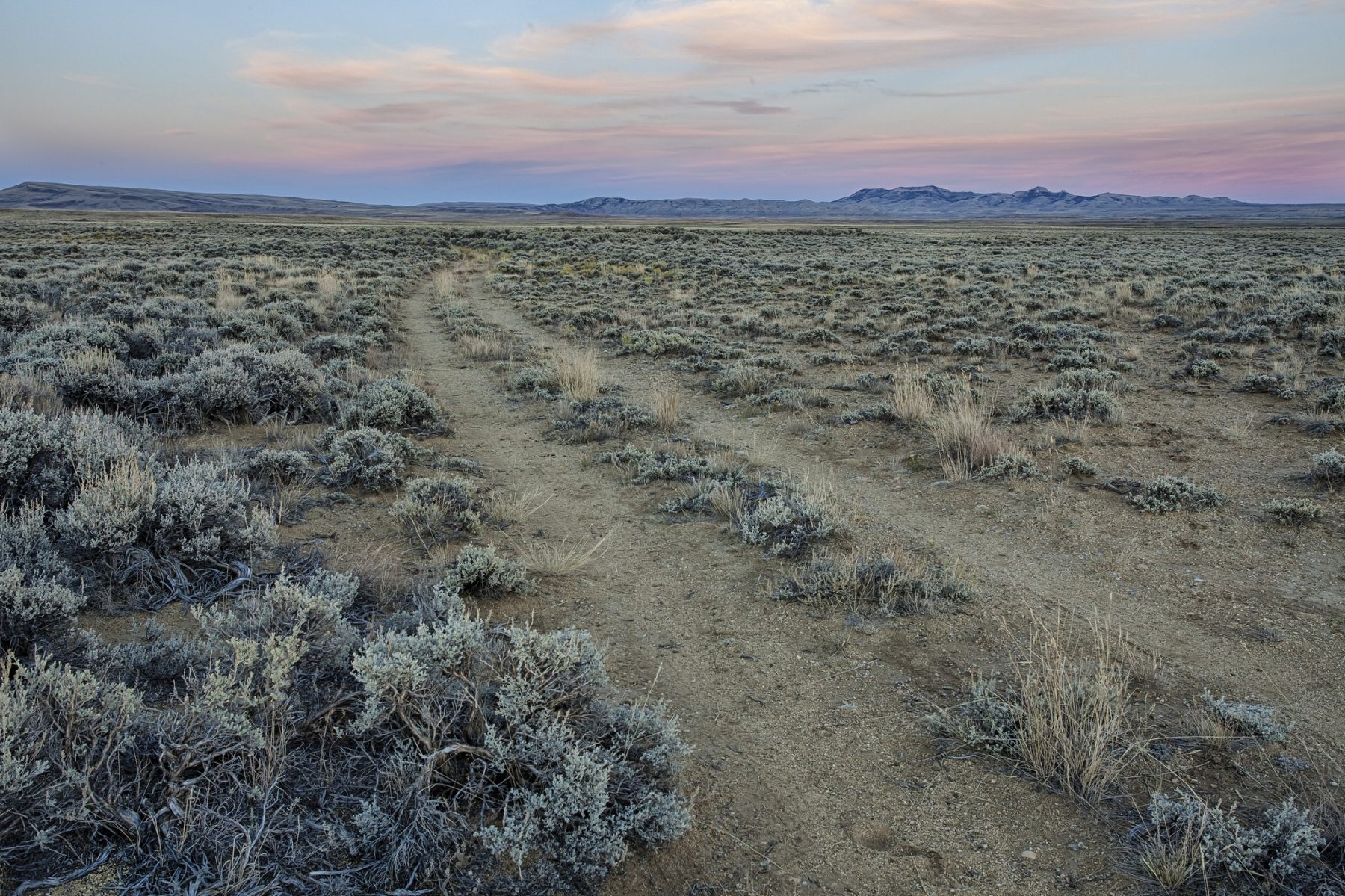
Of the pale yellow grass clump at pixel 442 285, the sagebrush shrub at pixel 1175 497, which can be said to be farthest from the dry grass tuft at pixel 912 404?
the pale yellow grass clump at pixel 442 285

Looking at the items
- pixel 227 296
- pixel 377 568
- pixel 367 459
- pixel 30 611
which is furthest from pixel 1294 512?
pixel 227 296

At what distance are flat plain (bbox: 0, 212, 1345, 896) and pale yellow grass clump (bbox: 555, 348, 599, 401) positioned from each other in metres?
0.07

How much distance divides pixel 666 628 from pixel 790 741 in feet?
4.33

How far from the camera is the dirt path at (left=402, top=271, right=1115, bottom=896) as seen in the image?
2979 millimetres

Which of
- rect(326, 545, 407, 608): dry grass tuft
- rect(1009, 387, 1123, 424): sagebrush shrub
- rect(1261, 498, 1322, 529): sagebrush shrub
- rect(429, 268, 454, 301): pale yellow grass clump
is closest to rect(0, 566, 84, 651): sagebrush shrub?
rect(326, 545, 407, 608): dry grass tuft

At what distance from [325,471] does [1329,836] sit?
749 cm

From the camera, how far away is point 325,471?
23.8 ft

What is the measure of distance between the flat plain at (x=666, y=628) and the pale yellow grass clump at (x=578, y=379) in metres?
0.07

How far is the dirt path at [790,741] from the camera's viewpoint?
298 cm

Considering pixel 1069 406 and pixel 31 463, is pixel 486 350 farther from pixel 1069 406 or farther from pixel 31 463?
pixel 1069 406

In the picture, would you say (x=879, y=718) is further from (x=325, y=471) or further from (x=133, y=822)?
(x=325, y=471)

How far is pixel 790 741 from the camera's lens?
3.76 meters

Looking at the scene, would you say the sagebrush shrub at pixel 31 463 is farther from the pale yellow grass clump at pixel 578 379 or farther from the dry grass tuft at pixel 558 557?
the pale yellow grass clump at pixel 578 379

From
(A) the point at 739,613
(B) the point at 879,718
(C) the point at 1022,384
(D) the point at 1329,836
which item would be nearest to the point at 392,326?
(C) the point at 1022,384
